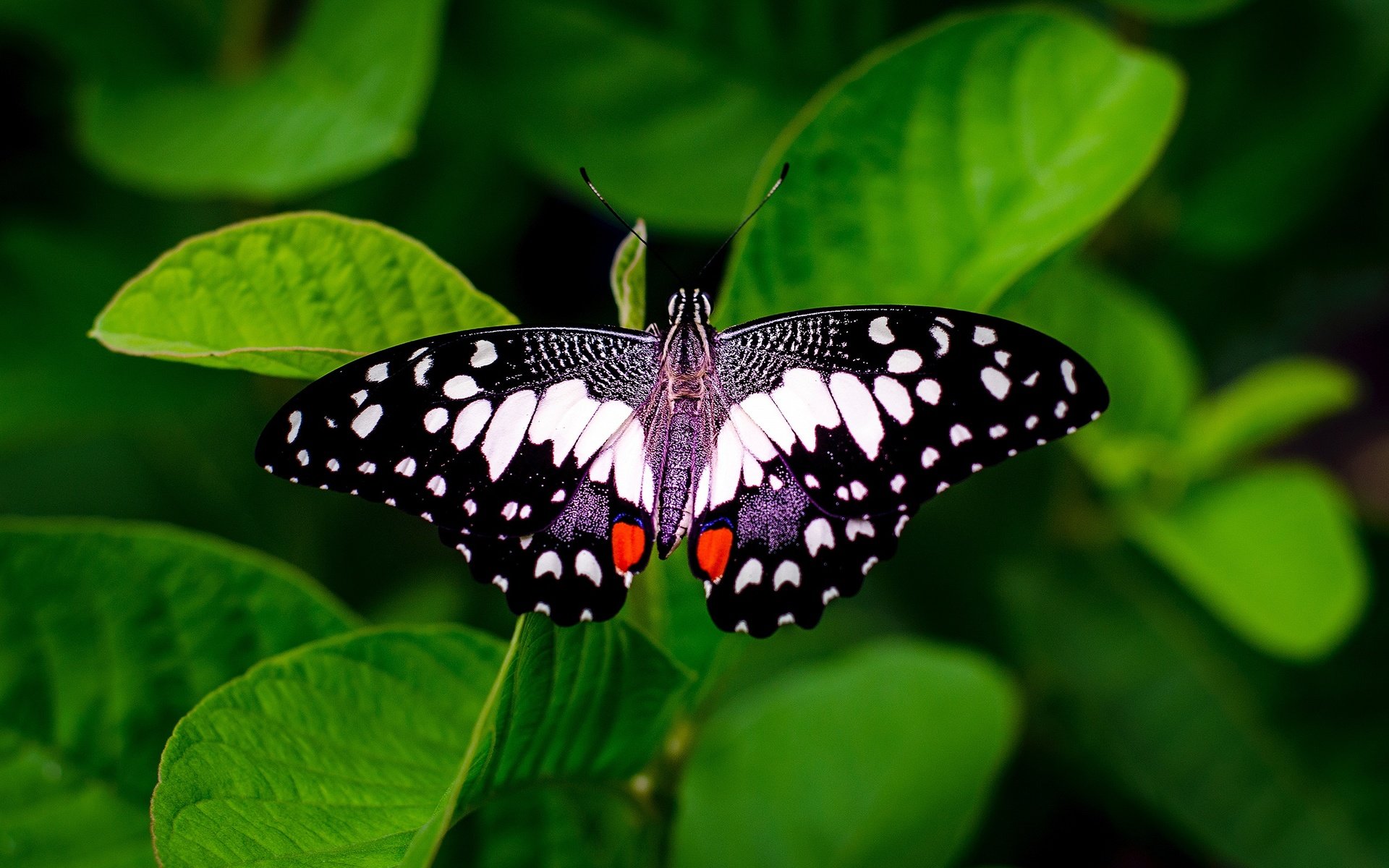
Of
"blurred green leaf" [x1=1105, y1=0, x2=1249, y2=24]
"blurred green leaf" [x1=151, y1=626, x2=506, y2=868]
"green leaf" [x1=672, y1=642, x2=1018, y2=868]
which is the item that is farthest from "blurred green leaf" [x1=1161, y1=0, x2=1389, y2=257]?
"blurred green leaf" [x1=151, y1=626, x2=506, y2=868]

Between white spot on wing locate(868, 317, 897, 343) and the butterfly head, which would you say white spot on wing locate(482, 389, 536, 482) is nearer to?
the butterfly head

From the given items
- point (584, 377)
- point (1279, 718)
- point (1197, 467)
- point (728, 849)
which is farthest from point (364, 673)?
point (1279, 718)

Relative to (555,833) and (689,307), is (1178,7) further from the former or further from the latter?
(555,833)

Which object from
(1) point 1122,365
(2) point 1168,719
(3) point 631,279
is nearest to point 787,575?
(3) point 631,279

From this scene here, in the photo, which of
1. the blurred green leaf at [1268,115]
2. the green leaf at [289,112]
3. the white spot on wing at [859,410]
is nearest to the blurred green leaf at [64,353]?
the green leaf at [289,112]

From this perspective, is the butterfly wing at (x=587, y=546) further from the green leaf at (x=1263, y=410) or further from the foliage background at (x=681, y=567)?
the green leaf at (x=1263, y=410)

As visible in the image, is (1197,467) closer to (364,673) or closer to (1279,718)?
(1279,718)
